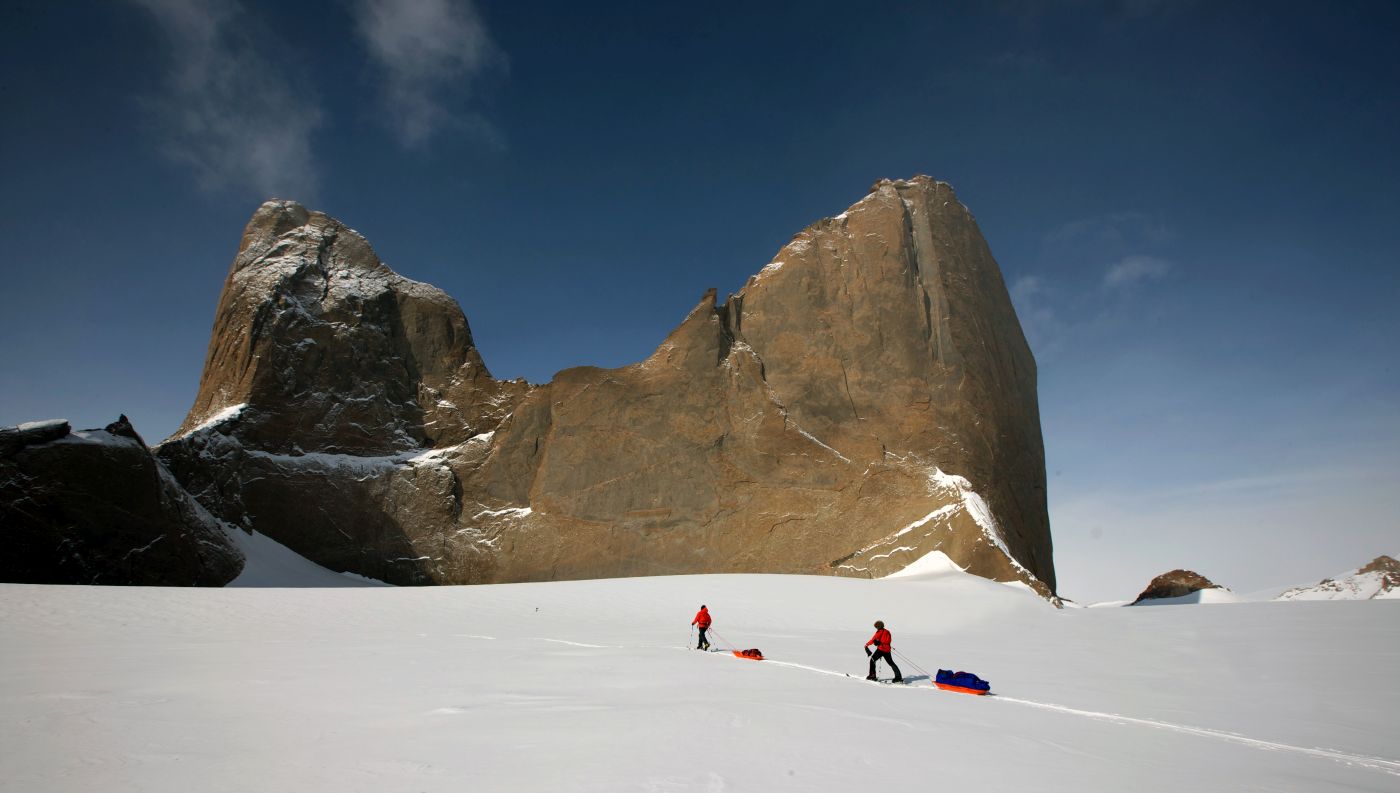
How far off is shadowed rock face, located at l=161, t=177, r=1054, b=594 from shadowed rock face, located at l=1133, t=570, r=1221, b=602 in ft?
17.5

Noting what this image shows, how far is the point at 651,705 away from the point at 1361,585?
39.5 metres

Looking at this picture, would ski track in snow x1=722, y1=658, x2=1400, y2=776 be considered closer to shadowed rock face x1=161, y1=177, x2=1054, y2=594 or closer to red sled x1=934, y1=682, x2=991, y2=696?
red sled x1=934, y1=682, x2=991, y2=696

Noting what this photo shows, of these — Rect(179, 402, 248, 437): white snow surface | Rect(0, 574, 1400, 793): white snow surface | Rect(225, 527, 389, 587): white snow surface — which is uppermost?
Rect(179, 402, 248, 437): white snow surface

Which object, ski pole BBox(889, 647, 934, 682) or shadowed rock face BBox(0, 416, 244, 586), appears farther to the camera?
shadowed rock face BBox(0, 416, 244, 586)

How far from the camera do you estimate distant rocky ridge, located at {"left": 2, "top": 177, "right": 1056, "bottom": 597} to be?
32.0m

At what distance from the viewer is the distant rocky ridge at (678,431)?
32000 mm

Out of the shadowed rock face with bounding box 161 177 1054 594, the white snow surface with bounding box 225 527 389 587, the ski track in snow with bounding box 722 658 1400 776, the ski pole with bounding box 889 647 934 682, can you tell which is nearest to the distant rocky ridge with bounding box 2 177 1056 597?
the shadowed rock face with bounding box 161 177 1054 594

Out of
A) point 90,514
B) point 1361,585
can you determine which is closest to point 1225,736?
point 90,514

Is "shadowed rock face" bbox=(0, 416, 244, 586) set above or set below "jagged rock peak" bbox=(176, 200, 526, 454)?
below

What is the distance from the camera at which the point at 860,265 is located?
3578 centimetres

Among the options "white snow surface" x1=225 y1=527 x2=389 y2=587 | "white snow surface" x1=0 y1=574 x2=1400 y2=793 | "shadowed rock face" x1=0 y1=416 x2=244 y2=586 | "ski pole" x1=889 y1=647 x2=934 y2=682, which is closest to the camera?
"white snow surface" x1=0 y1=574 x2=1400 y2=793

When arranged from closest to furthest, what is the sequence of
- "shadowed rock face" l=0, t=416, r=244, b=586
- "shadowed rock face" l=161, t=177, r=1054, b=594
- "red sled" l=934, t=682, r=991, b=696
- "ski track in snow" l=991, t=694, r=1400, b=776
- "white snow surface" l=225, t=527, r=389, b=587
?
"ski track in snow" l=991, t=694, r=1400, b=776
"red sled" l=934, t=682, r=991, b=696
"shadowed rock face" l=0, t=416, r=244, b=586
"white snow surface" l=225, t=527, r=389, b=587
"shadowed rock face" l=161, t=177, r=1054, b=594

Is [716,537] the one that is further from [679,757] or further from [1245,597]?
[679,757]

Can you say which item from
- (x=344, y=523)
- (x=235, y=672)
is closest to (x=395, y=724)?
(x=235, y=672)
